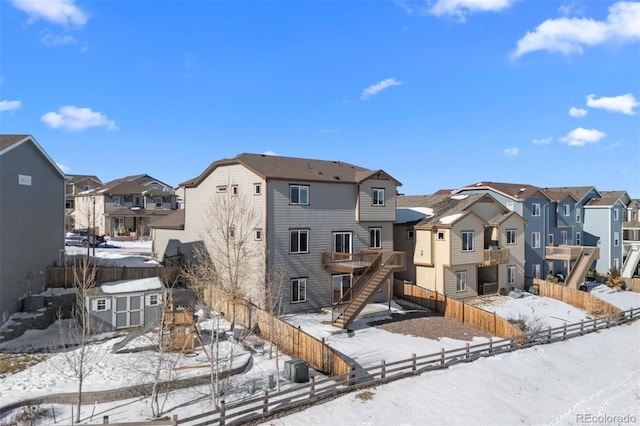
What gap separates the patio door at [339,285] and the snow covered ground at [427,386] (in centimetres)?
475

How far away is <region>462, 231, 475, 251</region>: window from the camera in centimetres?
3152

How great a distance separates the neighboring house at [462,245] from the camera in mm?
31062

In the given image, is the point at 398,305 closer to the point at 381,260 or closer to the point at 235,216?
the point at 381,260

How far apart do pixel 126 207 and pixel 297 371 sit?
43541mm

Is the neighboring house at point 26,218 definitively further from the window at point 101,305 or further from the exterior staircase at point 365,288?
the exterior staircase at point 365,288

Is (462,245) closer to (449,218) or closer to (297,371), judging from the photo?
(449,218)

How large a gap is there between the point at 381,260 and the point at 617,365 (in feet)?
43.8

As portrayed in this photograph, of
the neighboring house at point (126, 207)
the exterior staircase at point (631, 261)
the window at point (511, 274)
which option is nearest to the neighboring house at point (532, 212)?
the window at point (511, 274)

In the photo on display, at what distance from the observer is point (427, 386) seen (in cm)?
1662

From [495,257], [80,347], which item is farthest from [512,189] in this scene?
[80,347]

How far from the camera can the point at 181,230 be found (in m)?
33.1

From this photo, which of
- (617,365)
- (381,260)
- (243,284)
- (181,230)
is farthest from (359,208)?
(617,365)

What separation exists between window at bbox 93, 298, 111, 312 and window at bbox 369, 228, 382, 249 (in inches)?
660

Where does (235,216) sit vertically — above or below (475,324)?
above
